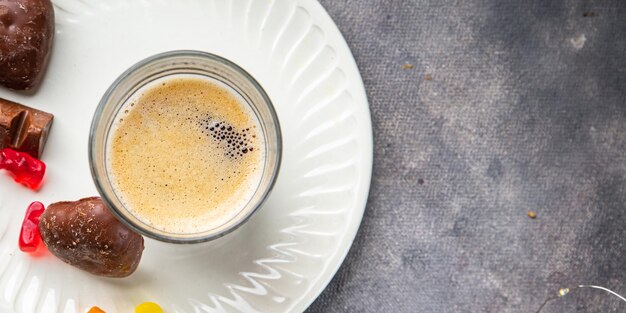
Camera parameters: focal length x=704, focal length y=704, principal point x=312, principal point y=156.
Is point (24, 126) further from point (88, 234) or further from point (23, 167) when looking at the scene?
point (88, 234)

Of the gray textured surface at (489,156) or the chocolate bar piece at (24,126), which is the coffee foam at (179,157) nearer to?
the chocolate bar piece at (24,126)

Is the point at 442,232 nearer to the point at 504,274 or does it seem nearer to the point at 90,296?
the point at 504,274

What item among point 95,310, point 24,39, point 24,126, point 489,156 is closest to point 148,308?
point 95,310

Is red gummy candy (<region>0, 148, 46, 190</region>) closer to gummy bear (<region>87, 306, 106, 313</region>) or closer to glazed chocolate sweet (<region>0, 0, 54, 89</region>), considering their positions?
glazed chocolate sweet (<region>0, 0, 54, 89</region>)

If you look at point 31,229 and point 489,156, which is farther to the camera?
point 489,156

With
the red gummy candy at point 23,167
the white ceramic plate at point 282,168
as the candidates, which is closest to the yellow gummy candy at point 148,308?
the white ceramic plate at point 282,168

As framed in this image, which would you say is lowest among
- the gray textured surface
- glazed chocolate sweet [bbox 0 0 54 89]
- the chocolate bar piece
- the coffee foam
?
the gray textured surface

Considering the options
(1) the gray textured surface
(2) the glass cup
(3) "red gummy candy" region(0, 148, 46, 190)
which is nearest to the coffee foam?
(2) the glass cup
